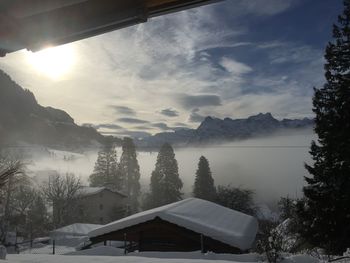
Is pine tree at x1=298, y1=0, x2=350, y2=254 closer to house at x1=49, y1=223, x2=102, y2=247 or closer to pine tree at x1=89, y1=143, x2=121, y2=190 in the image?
house at x1=49, y1=223, x2=102, y2=247

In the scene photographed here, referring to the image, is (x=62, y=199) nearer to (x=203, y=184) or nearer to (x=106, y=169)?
(x=203, y=184)

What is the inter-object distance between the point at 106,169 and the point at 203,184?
1076 inches

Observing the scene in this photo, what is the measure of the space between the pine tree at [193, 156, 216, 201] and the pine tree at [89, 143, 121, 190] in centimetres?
2329

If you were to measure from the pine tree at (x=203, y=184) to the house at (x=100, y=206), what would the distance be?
13705mm

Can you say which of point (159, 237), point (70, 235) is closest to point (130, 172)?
point (70, 235)

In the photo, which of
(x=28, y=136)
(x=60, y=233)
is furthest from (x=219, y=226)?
(x=28, y=136)

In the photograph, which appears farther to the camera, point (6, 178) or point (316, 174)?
point (316, 174)

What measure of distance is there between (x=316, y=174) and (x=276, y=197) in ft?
513

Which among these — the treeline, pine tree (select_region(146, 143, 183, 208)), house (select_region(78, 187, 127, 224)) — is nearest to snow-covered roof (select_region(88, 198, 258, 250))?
the treeline

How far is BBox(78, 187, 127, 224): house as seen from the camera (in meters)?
66.1

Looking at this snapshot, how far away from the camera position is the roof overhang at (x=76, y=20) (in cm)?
376

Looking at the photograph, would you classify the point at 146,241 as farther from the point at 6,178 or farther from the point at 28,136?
the point at 28,136

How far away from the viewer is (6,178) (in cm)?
548

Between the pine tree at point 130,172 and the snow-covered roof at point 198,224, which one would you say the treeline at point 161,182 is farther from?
the snow-covered roof at point 198,224
